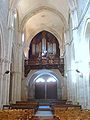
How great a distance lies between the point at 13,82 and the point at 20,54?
352 centimetres

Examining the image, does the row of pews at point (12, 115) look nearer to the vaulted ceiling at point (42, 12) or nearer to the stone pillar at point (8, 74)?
the stone pillar at point (8, 74)

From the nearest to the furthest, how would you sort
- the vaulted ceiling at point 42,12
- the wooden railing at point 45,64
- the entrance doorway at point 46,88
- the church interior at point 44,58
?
1. the church interior at point 44,58
2. the vaulted ceiling at point 42,12
3. the wooden railing at point 45,64
4. the entrance doorway at point 46,88

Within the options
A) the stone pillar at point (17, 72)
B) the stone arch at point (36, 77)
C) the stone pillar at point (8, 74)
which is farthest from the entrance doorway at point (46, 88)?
the stone pillar at point (8, 74)

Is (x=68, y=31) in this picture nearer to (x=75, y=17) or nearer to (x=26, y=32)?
(x=75, y=17)

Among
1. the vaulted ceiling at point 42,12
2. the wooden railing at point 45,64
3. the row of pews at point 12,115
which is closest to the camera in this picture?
the row of pews at point 12,115

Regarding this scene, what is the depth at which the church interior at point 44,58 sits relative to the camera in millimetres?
16455

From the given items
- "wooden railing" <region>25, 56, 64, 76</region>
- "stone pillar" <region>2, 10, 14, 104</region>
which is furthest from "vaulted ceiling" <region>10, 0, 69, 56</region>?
"wooden railing" <region>25, 56, 64, 76</region>

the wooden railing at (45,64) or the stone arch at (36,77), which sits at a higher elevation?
the wooden railing at (45,64)

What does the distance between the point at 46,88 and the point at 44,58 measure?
462 cm

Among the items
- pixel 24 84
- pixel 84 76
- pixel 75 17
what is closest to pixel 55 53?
pixel 24 84

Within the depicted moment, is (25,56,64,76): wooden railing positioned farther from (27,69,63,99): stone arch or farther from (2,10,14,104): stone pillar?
(2,10,14,104): stone pillar

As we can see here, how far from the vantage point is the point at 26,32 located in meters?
30.8

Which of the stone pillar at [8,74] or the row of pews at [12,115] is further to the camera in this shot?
the stone pillar at [8,74]

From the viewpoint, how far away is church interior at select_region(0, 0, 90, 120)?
1645 centimetres
